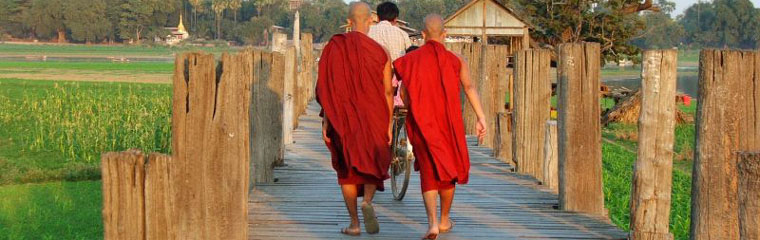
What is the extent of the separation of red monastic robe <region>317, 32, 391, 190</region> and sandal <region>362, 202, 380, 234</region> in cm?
16

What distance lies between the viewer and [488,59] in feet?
40.0

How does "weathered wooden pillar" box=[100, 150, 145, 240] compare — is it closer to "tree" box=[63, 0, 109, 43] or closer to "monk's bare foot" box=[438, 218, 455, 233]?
"monk's bare foot" box=[438, 218, 455, 233]

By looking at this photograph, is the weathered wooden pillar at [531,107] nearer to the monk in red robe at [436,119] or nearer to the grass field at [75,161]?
the grass field at [75,161]

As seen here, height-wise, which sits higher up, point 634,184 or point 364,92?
point 364,92

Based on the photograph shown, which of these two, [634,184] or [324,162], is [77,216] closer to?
[324,162]

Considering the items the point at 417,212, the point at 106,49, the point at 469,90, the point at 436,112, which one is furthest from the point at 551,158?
the point at 106,49

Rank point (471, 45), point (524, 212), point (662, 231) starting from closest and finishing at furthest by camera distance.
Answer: point (662, 231) < point (524, 212) < point (471, 45)

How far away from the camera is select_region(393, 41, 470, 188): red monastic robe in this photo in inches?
252

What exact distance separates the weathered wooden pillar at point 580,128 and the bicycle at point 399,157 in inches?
42.5

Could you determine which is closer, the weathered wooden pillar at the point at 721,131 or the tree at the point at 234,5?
the weathered wooden pillar at the point at 721,131

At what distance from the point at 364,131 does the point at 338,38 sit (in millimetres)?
570

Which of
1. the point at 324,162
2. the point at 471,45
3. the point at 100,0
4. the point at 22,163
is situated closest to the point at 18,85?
the point at 22,163

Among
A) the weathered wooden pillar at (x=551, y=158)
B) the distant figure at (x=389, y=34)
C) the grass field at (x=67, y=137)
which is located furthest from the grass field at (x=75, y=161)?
the distant figure at (x=389, y=34)

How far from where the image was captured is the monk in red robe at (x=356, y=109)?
6398mm
